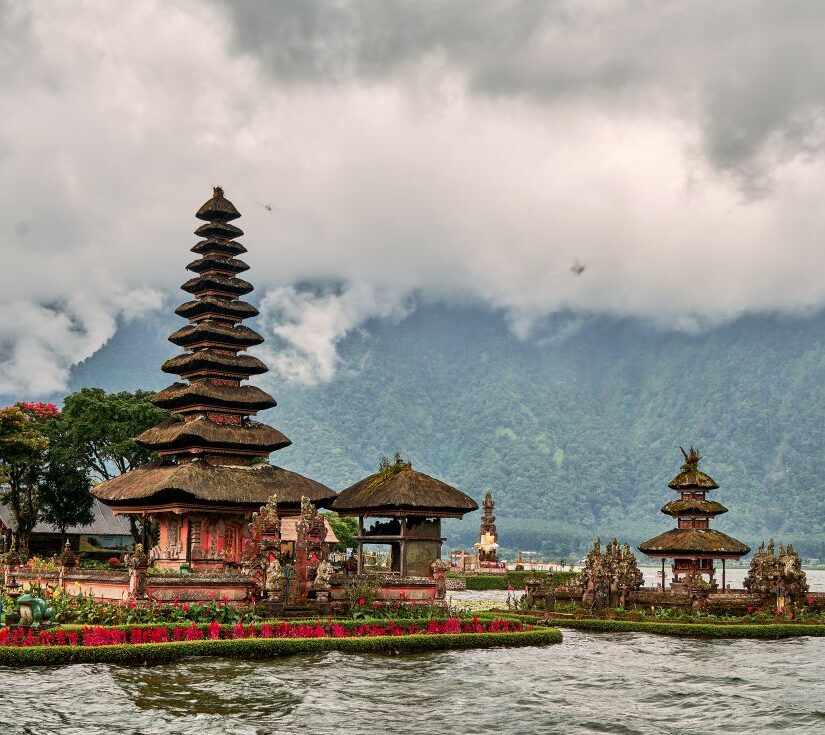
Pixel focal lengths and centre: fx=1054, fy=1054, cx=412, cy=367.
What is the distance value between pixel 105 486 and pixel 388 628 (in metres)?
17.8

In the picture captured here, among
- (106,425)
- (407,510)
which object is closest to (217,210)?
(106,425)

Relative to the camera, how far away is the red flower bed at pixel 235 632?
90.3 ft

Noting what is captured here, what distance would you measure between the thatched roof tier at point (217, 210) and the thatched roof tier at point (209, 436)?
34.4ft

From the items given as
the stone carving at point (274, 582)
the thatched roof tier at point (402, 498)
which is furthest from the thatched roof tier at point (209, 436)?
the stone carving at point (274, 582)

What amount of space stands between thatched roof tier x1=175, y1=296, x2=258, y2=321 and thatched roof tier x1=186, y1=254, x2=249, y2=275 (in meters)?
1.44

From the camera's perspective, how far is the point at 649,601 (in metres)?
44.5

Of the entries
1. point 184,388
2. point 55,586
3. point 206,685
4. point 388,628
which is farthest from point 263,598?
point 184,388

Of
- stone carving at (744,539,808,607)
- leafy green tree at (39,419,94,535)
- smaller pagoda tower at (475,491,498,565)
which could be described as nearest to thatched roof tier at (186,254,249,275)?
leafy green tree at (39,419,94,535)

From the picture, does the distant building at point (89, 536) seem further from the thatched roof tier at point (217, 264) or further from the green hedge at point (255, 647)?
the green hedge at point (255, 647)

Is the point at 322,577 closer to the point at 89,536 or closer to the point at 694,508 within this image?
the point at 694,508

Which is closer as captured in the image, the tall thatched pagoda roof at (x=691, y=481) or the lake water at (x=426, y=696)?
the lake water at (x=426, y=696)

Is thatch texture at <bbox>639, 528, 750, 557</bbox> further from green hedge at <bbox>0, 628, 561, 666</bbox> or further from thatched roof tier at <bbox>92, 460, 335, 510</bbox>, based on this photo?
thatched roof tier at <bbox>92, 460, 335, 510</bbox>

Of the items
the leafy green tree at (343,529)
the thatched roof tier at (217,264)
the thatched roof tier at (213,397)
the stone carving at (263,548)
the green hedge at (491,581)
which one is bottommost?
the green hedge at (491,581)

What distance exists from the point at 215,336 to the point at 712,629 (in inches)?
983
